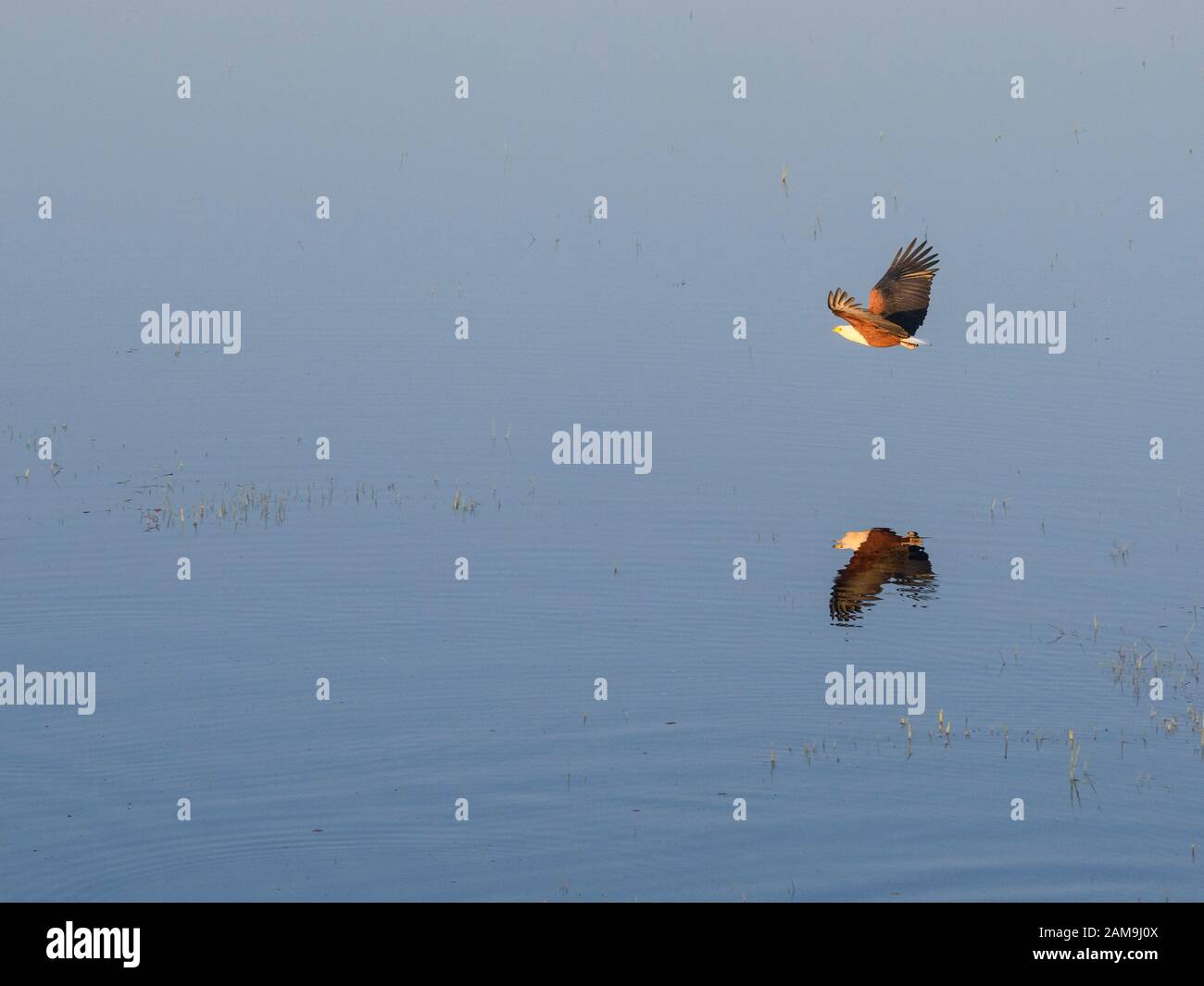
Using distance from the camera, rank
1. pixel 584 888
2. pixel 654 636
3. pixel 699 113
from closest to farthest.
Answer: pixel 584 888
pixel 654 636
pixel 699 113

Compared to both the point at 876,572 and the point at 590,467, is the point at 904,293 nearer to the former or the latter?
the point at 590,467

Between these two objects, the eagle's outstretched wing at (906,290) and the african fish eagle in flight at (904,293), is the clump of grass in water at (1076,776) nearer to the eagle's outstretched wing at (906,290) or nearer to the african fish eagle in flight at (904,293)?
the african fish eagle in flight at (904,293)

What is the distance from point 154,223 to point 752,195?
303 inches

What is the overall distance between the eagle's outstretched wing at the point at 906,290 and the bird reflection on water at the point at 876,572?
100 inches

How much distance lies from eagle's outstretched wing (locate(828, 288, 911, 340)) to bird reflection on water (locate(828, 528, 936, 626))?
1.89 m

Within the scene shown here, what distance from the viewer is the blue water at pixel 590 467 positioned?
13.2 m

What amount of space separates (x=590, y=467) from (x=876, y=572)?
3.65 m

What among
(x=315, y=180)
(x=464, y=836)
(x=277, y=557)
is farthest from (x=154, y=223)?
(x=464, y=836)

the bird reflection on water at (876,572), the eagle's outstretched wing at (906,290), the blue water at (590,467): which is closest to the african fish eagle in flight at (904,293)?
the eagle's outstretched wing at (906,290)

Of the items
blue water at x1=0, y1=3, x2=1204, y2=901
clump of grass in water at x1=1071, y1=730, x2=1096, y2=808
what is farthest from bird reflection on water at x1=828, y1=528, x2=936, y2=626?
clump of grass in water at x1=1071, y1=730, x2=1096, y2=808

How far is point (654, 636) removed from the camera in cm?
1639

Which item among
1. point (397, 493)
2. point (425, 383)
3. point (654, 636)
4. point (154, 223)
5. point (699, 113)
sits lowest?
point (654, 636)

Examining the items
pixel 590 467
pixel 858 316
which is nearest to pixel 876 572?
pixel 858 316

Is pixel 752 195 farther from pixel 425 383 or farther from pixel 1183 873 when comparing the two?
pixel 1183 873
